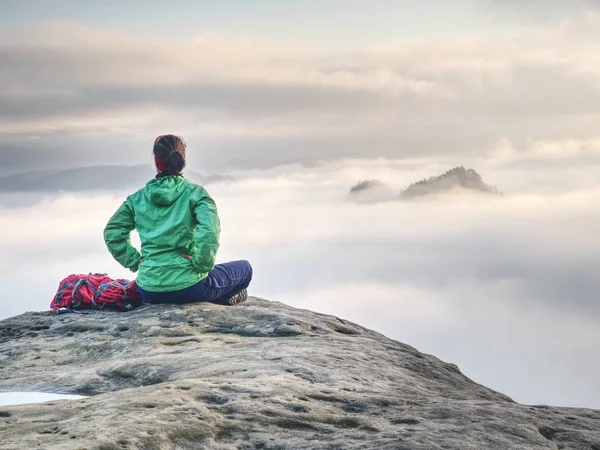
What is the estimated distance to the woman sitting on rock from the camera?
12.2m

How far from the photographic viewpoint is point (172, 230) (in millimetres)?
12398

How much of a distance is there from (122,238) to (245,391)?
656cm

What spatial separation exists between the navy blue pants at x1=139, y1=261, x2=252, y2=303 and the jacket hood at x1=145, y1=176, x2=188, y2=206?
1.34 meters

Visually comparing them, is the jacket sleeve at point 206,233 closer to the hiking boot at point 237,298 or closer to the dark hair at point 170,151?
the dark hair at point 170,151

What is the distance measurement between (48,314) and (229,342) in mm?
4262

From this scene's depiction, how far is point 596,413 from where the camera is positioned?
27.4ft

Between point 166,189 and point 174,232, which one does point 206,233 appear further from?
point 166,189

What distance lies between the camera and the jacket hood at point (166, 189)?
A: 1238 cm

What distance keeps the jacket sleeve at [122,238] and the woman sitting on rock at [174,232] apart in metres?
0.20

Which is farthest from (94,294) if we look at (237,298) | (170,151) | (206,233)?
(170,151)

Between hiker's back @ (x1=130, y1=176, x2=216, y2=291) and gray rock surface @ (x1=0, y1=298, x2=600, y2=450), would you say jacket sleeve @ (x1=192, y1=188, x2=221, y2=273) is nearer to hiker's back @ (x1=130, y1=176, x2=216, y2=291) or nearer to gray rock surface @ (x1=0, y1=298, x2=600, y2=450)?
hiker's back @ (x1=130, y1=176, x2=216, y2=291)

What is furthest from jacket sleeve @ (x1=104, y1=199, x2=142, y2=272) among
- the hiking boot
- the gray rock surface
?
the hiking boot

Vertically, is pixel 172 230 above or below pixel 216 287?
above

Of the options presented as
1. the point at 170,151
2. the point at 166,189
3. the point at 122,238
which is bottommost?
the point at 122,238
